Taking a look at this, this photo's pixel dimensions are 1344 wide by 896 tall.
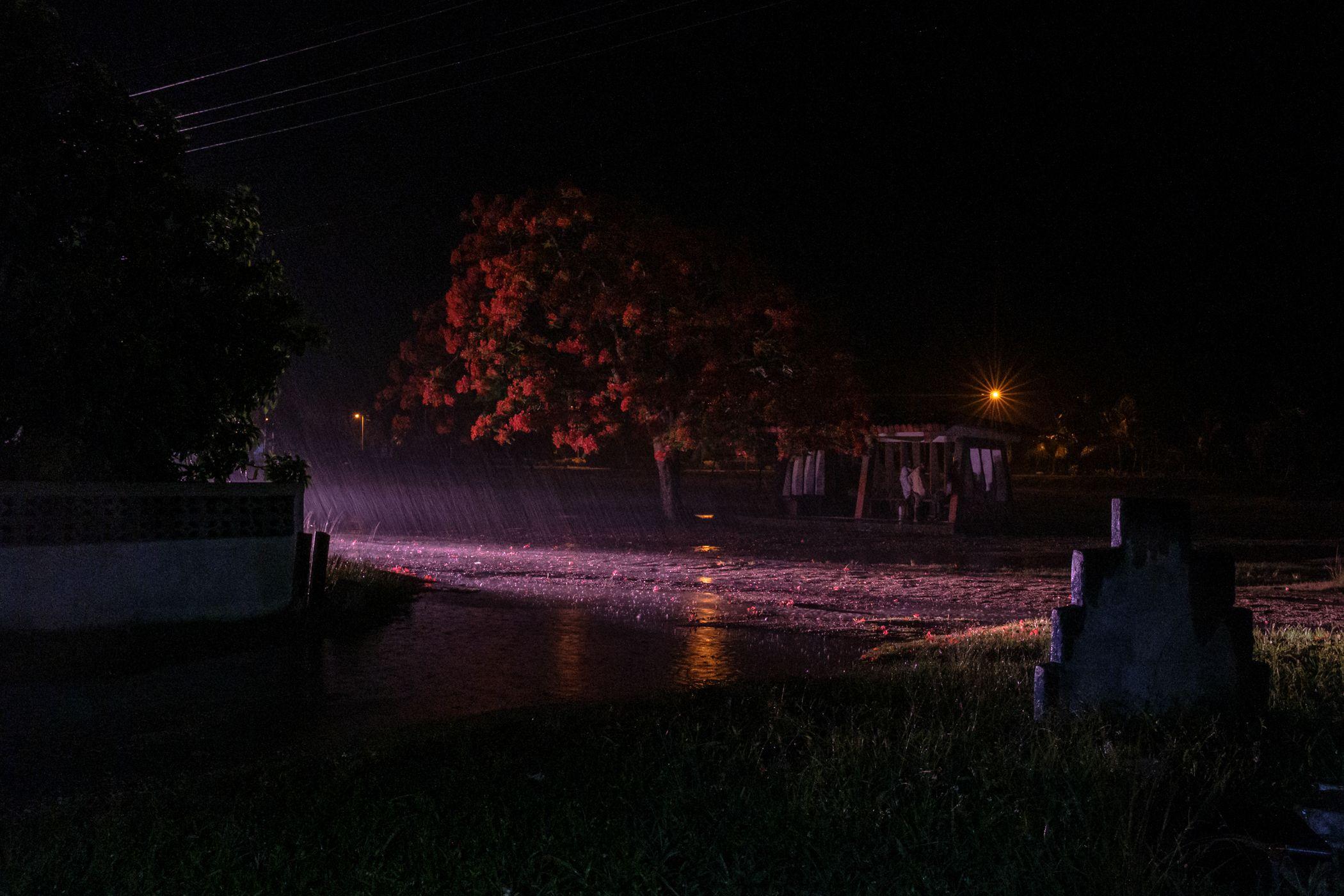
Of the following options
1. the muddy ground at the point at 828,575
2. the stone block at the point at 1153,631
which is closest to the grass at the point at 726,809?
the stone block at the point at 1153,631

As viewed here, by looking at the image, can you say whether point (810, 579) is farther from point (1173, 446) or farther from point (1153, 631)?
point (1173, 446)

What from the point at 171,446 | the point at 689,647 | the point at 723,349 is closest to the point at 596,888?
the point at 689,647

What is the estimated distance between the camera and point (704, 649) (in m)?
10.9

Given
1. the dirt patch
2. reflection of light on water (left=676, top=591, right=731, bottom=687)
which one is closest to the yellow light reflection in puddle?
reflection of light on water (left=676, top=591, right=731, bottom=687)

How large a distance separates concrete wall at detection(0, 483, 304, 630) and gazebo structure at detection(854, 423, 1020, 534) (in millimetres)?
19051

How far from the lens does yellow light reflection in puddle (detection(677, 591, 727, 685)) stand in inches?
374

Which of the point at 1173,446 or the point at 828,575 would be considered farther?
the point at 1173,446

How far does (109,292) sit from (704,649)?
674 cm

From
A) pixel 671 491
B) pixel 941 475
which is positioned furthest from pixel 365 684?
pixel 941 475

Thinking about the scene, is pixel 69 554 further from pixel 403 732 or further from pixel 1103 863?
pixel 1103 863

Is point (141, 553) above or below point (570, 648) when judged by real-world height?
above

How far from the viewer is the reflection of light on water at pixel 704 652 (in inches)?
373

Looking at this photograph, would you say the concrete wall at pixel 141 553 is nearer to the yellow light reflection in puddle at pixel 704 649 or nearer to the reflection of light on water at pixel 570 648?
the reflection of light on water at pixel 570 648

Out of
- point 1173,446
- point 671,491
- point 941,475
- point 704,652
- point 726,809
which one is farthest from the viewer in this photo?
point 1173,446
